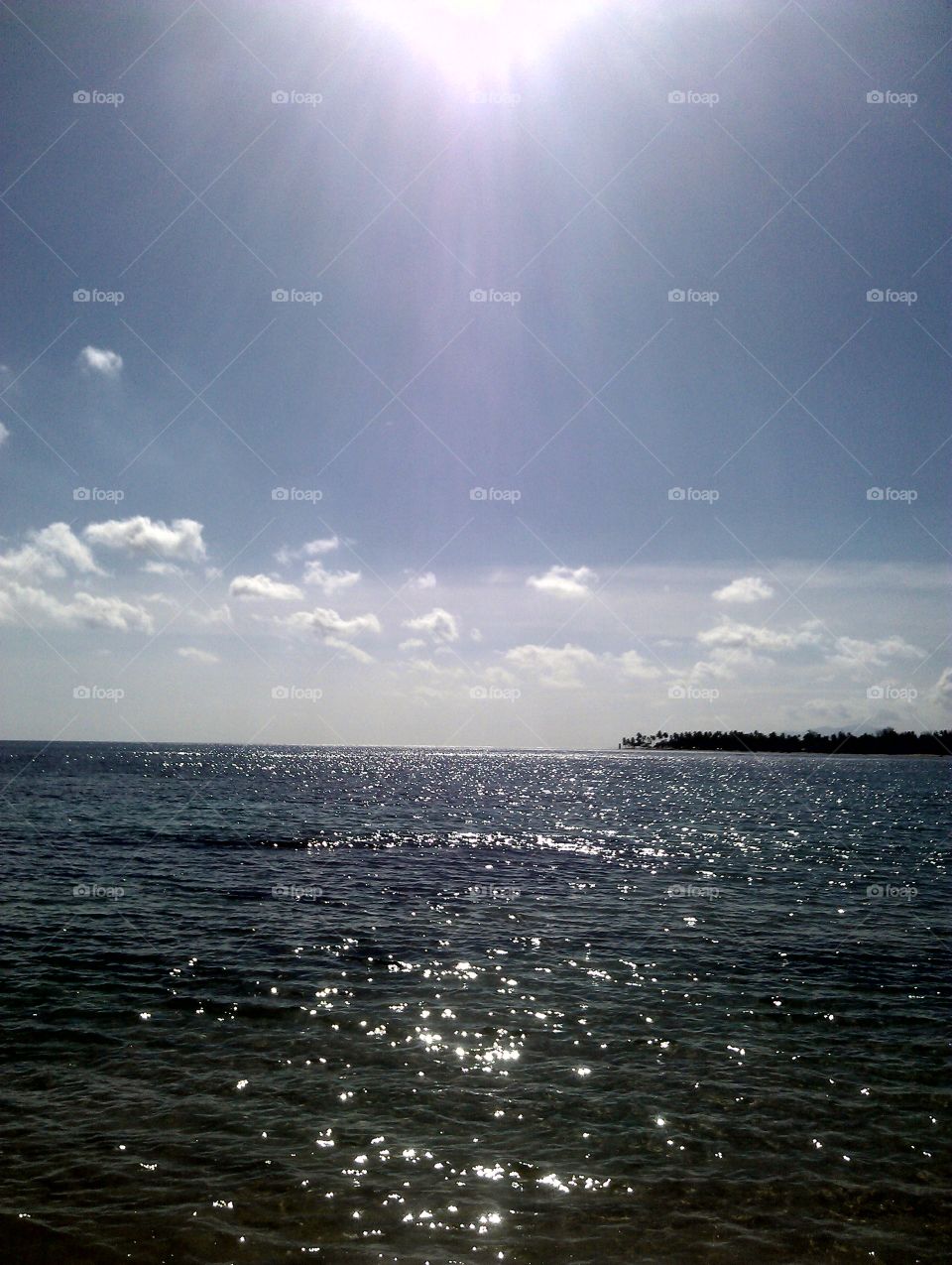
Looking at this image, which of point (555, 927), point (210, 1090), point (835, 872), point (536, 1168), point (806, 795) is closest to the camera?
point (536, 1168)

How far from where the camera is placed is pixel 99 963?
20.8 meters

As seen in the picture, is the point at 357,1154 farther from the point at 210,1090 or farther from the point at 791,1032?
the point at 791,1032

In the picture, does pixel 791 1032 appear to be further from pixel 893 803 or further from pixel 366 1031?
pixel 893 803

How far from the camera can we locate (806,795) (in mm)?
93312

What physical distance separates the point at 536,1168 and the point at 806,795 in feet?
299

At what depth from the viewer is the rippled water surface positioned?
33.0 ft

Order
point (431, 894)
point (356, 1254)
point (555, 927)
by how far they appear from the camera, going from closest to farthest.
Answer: point (356, 1254)
point (555, 927)
point (431, 894)

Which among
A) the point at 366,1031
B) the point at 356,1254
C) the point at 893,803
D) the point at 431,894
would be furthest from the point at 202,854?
the point at 893,803

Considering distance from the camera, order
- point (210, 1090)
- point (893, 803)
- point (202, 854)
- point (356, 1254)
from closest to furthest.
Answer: point (356, 1254), point (210, 1090), point (202, 854), point (893, 803)

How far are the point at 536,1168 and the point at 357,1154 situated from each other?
102 inches

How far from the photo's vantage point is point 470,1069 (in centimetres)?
1464

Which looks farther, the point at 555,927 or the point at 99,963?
the point at 555,927

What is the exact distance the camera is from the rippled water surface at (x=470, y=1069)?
396 inches

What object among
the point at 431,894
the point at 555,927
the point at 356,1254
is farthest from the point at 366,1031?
the point at 431,894
